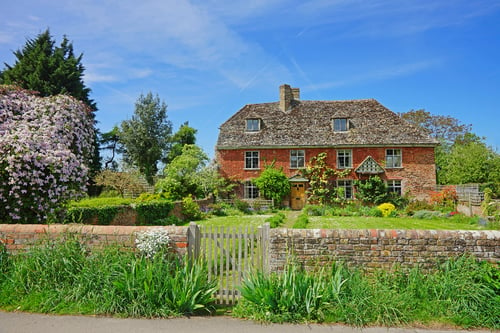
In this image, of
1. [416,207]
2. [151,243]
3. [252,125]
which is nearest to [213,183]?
[252,125]

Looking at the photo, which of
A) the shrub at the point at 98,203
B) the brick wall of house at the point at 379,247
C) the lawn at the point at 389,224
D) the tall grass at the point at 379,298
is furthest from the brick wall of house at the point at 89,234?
the lawn at the point at 389,224

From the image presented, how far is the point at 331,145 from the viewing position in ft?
88.4

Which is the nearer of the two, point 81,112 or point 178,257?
point 178,257

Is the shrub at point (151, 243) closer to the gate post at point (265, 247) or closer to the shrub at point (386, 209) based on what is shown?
the gate post at point (265, 247)

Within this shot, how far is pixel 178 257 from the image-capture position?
6.07m

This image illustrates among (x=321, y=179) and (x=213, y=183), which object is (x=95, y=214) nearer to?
(x=213, y=183)

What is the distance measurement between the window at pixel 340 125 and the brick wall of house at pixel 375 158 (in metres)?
1.91

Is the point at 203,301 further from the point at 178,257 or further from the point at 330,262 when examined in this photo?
the point at 330,262

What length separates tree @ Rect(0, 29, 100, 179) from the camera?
29312mm

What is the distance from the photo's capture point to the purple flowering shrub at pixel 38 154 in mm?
8383

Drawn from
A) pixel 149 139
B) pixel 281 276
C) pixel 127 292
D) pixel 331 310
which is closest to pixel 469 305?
pixel 331 310

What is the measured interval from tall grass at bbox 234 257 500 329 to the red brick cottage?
69.9 feet

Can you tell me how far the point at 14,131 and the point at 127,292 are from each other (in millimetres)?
6135

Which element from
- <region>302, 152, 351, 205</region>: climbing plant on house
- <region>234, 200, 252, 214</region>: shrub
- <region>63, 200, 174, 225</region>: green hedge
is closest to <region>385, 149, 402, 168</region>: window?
<region>302, 152, 351, 205</region>: climbing plant on house
